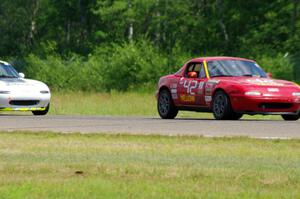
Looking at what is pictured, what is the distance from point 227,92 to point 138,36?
47.3 meters

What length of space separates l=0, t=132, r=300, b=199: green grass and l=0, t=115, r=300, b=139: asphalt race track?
1.57 meters

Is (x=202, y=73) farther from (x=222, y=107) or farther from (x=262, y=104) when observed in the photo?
(x=262, y=104)

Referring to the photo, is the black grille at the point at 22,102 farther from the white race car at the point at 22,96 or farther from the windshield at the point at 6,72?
the windshield at the point at 6,72

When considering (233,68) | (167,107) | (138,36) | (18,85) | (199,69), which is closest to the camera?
(233,68)

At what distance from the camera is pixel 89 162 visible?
1259 centimetres

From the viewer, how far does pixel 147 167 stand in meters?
12.0

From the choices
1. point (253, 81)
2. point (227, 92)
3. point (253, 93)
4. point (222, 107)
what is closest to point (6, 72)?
point (222, 107)

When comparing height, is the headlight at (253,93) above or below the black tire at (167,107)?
above

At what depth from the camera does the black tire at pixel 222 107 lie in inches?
882

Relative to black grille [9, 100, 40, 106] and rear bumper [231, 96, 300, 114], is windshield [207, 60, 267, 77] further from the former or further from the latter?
black grille [9, 100, 40, 106]

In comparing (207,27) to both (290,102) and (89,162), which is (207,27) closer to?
(290,102)

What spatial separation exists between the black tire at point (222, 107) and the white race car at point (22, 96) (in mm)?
5037

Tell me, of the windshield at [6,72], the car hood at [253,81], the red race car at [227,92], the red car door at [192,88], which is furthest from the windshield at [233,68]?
the windshield at [6,72]

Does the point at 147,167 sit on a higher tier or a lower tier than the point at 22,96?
higher
